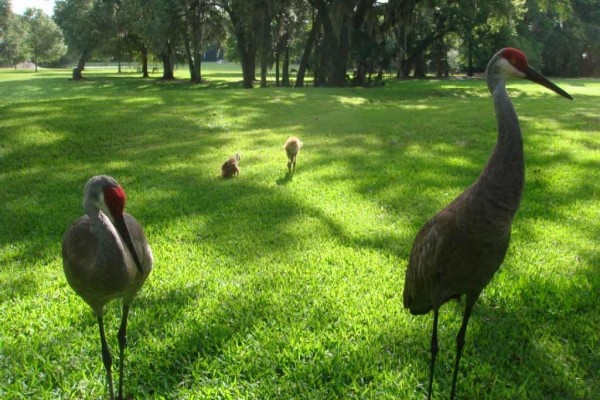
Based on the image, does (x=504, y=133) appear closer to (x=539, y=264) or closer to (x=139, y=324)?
(x=539, y=264)

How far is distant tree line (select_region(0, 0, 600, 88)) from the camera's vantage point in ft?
75.7

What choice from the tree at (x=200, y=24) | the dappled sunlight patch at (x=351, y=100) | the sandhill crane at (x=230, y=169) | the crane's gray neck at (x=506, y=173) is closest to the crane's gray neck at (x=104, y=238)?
the crane's gray neck at (x=506, y=173)

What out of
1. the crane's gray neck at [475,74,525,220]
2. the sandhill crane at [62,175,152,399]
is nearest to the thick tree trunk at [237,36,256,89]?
the sandhill crane at [62,175,152,399]

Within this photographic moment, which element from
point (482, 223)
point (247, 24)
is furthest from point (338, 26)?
point (482, 223)

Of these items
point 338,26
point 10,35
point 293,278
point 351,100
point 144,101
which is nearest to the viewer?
point 293,278

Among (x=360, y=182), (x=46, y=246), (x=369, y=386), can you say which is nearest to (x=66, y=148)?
(x=46, y=246)

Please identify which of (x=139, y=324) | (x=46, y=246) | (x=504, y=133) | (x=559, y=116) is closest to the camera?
(x=504, y=133)

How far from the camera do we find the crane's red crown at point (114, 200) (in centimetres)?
254

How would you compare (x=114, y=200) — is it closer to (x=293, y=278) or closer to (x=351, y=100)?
(x=293, y=278)

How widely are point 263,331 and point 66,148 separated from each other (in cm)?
707

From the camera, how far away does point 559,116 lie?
44.2 ft

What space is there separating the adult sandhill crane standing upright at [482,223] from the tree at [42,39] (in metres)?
70.5

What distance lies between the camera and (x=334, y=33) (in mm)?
23000

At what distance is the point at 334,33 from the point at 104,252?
2205cm
